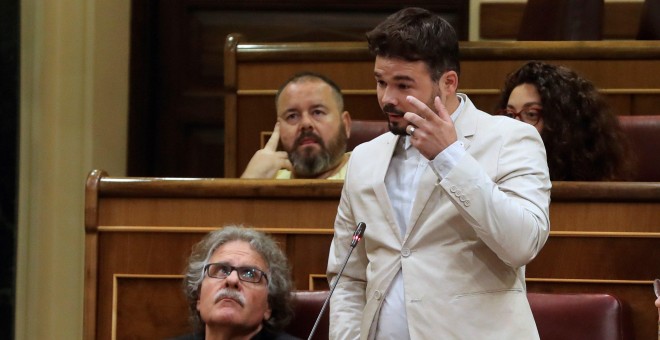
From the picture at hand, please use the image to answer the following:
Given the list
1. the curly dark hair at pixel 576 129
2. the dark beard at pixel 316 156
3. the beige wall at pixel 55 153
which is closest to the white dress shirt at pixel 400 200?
the curly dark hair at pixel 576 129

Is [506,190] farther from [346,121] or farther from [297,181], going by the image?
[346,121]

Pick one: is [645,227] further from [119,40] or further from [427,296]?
[119,40]

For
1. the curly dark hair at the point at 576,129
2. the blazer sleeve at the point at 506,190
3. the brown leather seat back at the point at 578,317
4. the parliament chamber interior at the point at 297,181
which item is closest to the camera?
the blazer sleeve at the point at 506,190

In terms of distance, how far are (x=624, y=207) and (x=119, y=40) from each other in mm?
1594

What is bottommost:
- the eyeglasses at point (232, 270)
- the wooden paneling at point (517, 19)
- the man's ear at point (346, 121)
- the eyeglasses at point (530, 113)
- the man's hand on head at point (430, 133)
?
the eyeglasses at point (232, 270)

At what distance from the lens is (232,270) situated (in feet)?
4.93

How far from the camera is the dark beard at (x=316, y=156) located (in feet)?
6.88

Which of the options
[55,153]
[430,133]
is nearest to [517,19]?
[55,153]

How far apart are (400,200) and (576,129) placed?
0.79m

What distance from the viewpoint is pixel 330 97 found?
84.4 inches

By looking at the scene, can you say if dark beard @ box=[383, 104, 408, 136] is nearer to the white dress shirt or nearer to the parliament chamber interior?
the white dress shirt

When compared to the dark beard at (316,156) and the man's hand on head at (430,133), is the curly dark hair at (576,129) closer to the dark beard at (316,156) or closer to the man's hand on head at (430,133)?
the dark beard at (316,156)

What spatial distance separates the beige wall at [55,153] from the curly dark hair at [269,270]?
1.01 meters

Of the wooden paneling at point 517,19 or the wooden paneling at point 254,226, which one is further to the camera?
the wooden paneling at point 517,19
